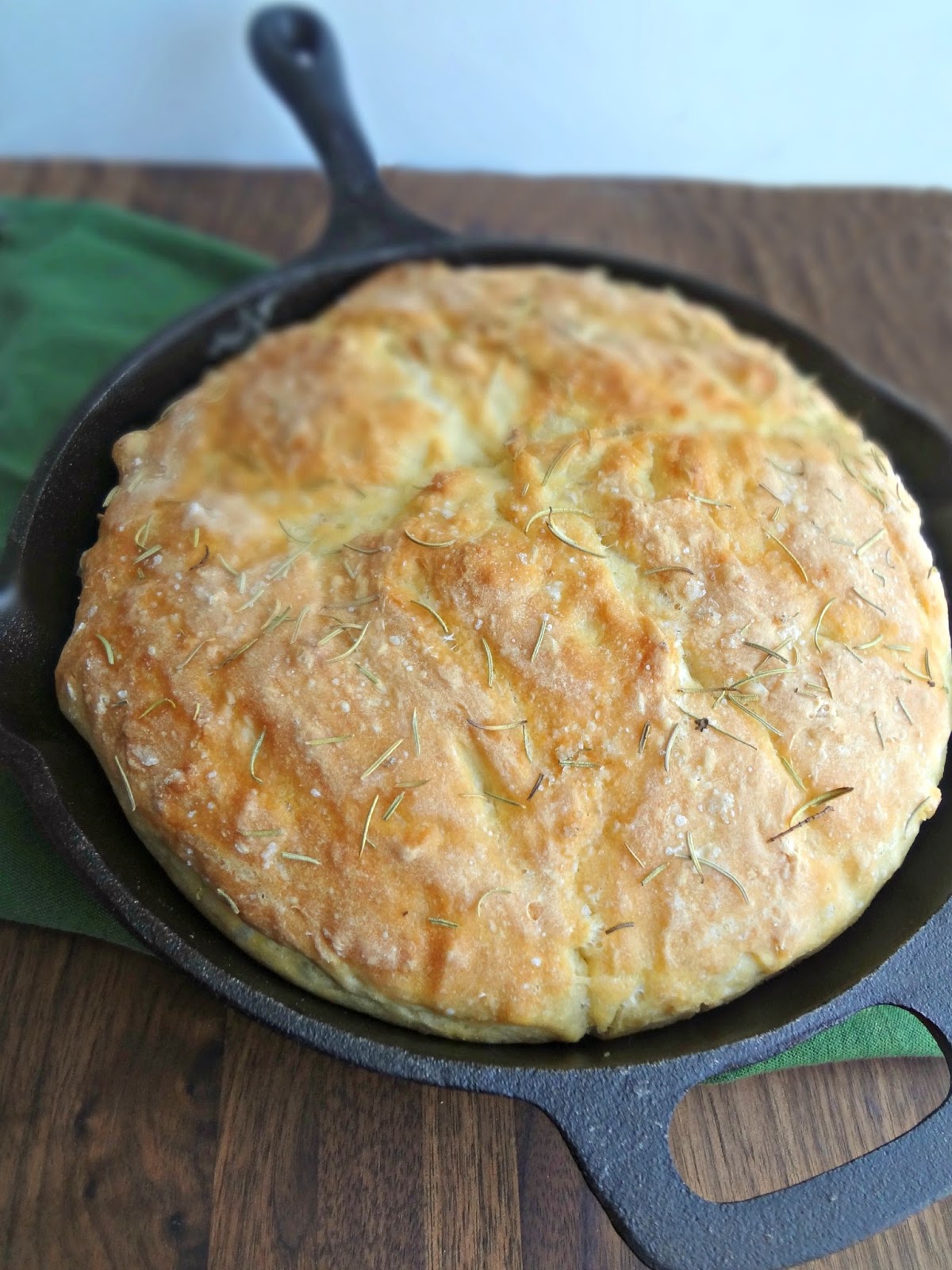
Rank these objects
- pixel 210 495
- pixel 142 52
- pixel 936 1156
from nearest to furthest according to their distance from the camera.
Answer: pixel 936 1156 → pixel 210 495 → pixel 142 52

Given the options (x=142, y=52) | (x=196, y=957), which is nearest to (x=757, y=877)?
(x=196, y=957)

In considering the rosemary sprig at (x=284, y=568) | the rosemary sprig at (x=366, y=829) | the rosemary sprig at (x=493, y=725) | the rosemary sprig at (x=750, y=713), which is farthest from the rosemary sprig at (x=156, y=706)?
the rosemary sprig at (x=750, y=713)

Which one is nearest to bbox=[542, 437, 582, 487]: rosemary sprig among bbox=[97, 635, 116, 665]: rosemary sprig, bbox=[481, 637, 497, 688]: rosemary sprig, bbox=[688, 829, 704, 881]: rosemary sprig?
bbox=[481, 637, 497, 688]: rosemary sprig

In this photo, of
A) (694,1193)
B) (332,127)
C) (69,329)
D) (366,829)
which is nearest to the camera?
(694,1193)

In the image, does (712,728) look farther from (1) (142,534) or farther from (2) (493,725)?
(1) (142,534)

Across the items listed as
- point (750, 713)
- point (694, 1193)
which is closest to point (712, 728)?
point (750, 713)

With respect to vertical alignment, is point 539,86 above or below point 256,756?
above

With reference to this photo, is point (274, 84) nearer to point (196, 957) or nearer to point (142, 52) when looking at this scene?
Result: point (142, 52)
